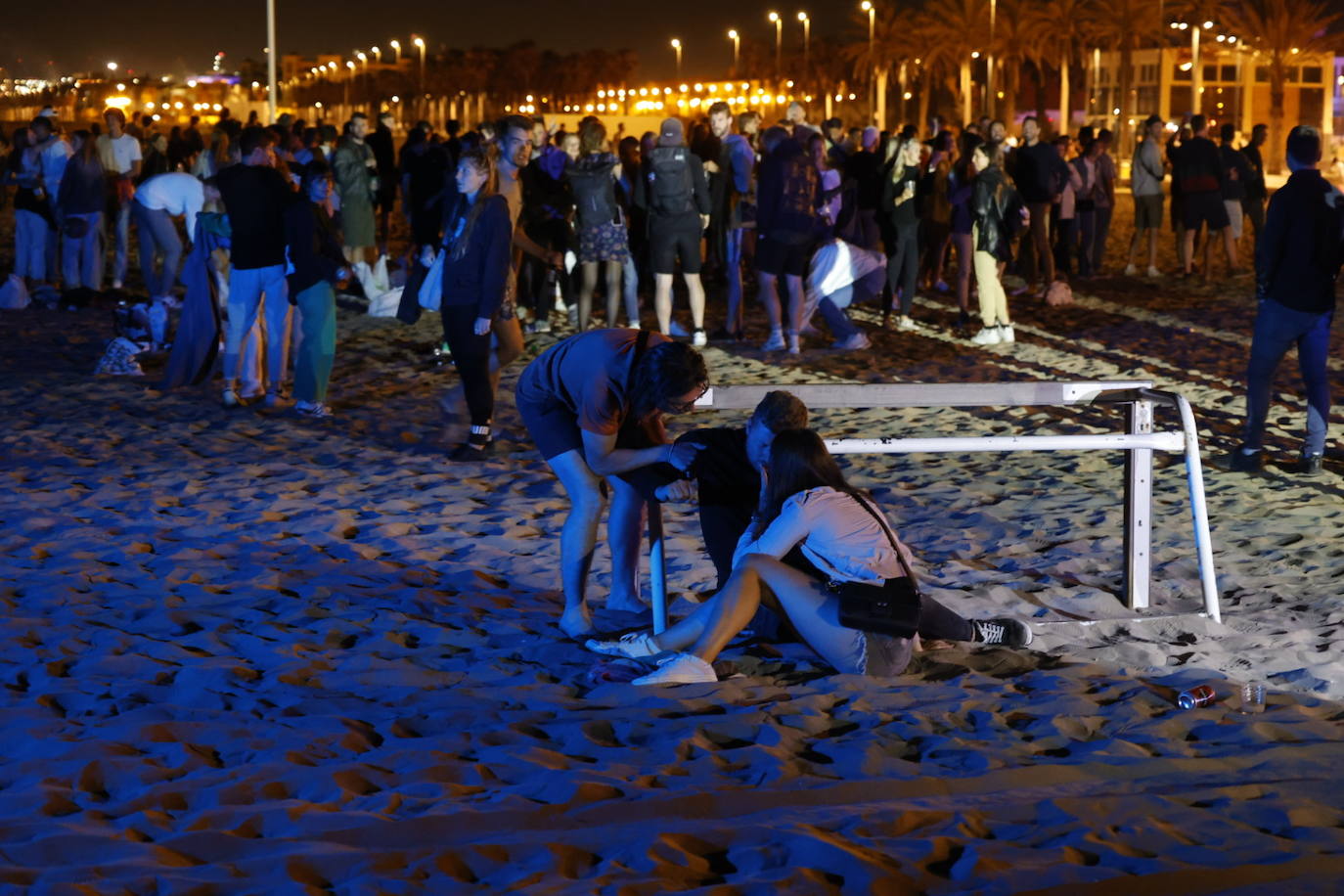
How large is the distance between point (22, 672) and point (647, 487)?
88.9 inches

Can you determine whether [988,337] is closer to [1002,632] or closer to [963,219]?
[963,219]

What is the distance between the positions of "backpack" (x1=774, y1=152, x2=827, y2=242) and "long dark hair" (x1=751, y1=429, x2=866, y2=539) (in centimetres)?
727

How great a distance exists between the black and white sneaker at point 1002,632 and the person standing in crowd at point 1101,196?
12.5m

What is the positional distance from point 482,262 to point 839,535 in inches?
167

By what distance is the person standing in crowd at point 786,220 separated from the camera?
12.6 metres

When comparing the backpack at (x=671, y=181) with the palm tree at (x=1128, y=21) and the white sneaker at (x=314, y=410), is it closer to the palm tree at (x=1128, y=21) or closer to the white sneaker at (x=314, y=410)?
the white sneaker at (x=314, y=410)

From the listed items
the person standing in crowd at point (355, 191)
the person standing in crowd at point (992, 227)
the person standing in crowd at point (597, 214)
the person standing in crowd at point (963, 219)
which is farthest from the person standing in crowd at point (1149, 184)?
the person standing in crowd at point (355, 191)

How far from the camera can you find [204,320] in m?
11.8

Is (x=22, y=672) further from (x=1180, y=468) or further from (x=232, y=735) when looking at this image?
(x=1180, y=468)

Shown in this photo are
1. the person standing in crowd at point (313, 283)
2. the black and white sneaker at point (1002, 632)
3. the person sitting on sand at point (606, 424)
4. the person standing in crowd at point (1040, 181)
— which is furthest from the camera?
the person standing in crowd at point (1040, 181)

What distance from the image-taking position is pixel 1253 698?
541cm

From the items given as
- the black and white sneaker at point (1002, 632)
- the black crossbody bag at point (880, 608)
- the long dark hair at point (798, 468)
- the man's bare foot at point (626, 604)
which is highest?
the long dark hair at point (798, 468)

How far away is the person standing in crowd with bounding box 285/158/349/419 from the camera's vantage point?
10383 millimetres

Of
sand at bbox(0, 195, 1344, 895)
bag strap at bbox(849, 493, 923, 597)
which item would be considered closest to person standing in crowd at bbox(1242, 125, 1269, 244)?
sand at bbox(0, 195, 1344, 895)
